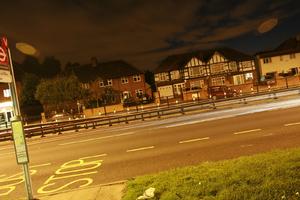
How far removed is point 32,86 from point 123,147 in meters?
55.4

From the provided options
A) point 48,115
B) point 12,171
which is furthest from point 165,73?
point 12,171

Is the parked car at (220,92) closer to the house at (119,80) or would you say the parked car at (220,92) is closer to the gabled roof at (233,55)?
the house at (119,80)

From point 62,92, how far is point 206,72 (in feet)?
95.8

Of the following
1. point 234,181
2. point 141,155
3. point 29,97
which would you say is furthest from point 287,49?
point 234,181

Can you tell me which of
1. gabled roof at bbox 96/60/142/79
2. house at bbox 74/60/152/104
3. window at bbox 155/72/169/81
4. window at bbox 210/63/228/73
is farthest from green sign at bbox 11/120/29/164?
window at bbox 155/72/169/81

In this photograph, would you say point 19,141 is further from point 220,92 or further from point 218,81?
point 218,81

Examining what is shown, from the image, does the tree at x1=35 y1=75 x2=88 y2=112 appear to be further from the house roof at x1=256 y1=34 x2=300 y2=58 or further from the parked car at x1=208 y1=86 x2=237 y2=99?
the house roof at x1=256 y1=34 x2=300 y2=58

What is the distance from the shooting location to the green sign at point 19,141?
24.1 ft

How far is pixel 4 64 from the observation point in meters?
7.27

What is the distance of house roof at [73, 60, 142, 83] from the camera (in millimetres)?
69500

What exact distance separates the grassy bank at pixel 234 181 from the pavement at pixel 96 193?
0.25 m

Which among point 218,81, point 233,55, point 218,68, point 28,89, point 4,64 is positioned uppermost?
point 233,55

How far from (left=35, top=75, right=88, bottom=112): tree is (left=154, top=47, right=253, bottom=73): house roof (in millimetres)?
24176

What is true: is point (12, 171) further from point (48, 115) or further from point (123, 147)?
point (48, 115)
